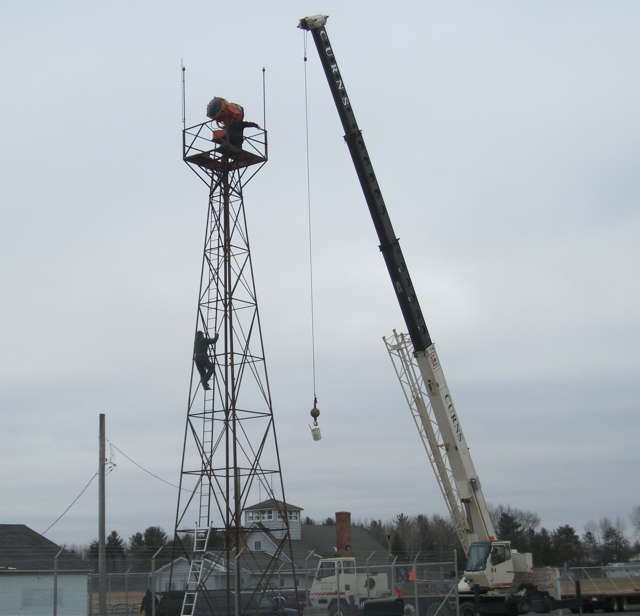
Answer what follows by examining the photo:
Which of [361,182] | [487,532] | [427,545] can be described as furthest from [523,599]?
[427,545]

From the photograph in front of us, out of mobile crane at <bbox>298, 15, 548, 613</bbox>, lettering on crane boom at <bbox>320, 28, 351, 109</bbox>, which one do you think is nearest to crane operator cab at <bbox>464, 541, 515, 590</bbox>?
mobile crane at <bbox>298, 15, 548, 613</bbox>

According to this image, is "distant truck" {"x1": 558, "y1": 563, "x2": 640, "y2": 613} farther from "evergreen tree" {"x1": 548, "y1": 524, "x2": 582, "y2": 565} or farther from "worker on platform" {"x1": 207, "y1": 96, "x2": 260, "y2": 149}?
"evergreen tree" {"x1": 548, "y1": 524, "x2": 582, "y2": 565}

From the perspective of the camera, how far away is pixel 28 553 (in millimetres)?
44281

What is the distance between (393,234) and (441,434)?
20.8ft

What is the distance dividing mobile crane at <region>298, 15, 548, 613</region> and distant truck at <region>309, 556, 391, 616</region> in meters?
4.18

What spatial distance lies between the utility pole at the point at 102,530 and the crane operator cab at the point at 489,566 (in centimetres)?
1077

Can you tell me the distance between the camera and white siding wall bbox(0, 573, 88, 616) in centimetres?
3925

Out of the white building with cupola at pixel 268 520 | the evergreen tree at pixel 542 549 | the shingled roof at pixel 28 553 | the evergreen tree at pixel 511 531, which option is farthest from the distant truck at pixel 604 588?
the white building with cupola at pixel 268 520

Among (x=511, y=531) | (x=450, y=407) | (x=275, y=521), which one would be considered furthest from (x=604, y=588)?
(x=275, y=521)

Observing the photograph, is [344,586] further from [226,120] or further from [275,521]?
[275,521]

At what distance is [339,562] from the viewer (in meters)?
33.5

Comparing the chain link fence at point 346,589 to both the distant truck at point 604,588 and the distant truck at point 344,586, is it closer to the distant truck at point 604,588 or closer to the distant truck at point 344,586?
the distant truck at point 344,586

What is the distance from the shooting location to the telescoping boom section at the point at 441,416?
28609mm

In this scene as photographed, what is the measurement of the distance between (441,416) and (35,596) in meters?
21.4
